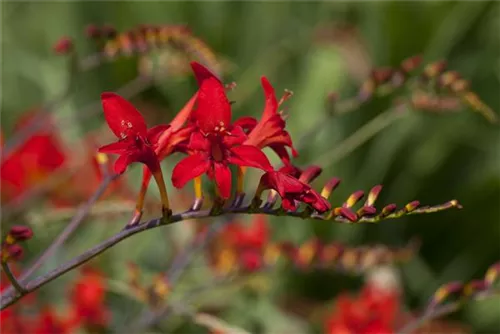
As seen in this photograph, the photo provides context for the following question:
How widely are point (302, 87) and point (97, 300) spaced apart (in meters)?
1.32

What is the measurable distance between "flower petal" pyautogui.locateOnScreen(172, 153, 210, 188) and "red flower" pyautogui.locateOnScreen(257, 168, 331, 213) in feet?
0.16

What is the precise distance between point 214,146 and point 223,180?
1.2 inches

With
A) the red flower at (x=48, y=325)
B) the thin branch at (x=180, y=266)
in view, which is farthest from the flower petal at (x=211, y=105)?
the red flower at (x=48, y=325)

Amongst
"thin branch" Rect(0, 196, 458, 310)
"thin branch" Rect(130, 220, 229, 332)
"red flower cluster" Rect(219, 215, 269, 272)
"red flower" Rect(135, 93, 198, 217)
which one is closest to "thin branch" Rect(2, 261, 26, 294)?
"thin branch" Rect(0, 196, 458, 310)

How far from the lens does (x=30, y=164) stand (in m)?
1.49

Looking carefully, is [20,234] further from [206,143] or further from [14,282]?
[206,143]

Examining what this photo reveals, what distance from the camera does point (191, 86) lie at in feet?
8.38

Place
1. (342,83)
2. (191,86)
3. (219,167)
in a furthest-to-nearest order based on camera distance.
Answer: (191,86), (342,83), (219,167)

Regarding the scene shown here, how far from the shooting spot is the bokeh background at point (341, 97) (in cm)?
194

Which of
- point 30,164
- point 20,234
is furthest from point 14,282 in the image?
point 30,164

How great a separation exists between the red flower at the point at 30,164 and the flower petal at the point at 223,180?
0.87m

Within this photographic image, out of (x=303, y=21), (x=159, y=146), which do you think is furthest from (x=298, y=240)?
(x=159, y=146)

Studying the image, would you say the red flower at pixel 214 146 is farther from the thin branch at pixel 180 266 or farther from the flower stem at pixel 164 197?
the thin branch at pixel 180 266

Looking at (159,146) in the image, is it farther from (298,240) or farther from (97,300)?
(298,240)
